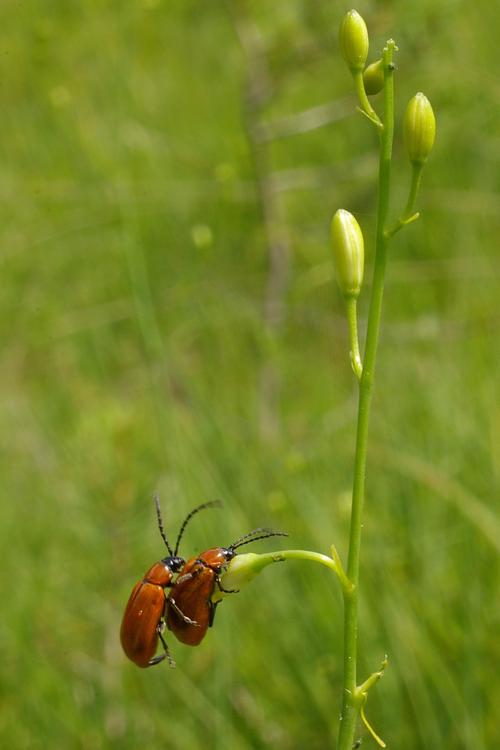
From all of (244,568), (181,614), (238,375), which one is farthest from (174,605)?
(238,375)

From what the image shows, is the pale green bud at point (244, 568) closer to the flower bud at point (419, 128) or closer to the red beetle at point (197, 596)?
the red beetle at point (197, 596)

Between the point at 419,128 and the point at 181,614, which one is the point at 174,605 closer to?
the point at 181,614

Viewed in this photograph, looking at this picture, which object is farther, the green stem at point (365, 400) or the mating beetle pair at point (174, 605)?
the mating beetle pair at point (174, 605)

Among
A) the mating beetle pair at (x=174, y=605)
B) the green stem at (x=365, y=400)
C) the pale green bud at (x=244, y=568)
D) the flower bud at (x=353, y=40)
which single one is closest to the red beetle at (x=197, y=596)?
the mating beetle pair at (x=174, y=605)

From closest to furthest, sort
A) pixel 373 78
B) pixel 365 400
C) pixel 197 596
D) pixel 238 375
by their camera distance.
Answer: pixel 365 400 < pixel 373 78 < pixel 197 596 < pixel 238 375

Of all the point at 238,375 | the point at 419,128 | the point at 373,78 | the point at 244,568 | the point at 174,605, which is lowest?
the point at 244,568

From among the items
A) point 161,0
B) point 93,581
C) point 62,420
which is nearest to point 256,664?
point 93,581
